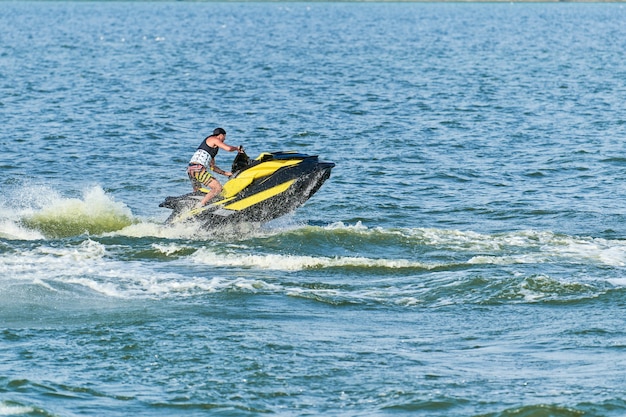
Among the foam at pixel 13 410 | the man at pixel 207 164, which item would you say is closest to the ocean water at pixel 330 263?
the foam at pixel 13 410

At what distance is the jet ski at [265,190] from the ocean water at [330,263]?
13.0 inches

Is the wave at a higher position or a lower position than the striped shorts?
lower

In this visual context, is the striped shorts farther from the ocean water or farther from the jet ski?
the ocean water

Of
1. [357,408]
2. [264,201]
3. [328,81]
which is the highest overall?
[328,81]

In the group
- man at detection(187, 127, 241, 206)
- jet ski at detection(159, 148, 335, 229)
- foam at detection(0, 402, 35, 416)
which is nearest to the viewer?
foam at detection(0, 402, 35, 416)

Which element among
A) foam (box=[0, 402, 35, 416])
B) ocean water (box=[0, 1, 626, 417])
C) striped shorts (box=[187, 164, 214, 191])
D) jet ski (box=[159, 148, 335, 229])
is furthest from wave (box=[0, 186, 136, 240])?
foam (box=[0, 402, 35, 416])

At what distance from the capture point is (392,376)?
35.4ft

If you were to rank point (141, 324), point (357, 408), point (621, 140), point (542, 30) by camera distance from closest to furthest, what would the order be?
point (357, 408), point (141, 324), point (621, 140), point (542, 30)

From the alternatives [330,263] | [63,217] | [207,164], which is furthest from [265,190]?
[63,217]

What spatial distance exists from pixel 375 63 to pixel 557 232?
119ft

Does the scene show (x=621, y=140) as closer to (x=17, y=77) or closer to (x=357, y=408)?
(x=357, y=408)

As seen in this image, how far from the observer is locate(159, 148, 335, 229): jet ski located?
1719 cm

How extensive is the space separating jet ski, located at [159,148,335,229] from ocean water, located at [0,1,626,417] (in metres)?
0.33

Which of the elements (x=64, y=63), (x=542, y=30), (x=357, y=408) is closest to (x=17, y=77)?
(x=64, y=63)
